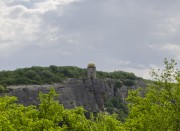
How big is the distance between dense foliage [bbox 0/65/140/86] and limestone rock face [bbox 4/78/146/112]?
7.21 metres

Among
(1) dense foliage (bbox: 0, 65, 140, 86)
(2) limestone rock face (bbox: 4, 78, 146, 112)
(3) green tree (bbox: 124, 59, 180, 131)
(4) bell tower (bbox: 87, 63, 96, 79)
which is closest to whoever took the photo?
(3) green tree (bbox: 124, 59, 180, 131)

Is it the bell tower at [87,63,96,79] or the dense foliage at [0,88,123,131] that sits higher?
the bell tower at [87,63,96,79]

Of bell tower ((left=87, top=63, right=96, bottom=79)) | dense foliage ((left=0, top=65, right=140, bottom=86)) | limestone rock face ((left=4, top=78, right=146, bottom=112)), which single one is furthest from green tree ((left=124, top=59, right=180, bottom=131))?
bell tower ((left=87, top=63, right=96, bottom=79))

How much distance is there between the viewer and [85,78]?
15675cm

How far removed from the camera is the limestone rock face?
13132 centimetres

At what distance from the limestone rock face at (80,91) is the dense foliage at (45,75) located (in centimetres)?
721

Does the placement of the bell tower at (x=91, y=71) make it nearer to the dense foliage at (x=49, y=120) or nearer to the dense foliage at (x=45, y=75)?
the dense foliage at (x=45, y=75)

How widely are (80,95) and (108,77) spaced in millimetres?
32667

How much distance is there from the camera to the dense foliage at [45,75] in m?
147

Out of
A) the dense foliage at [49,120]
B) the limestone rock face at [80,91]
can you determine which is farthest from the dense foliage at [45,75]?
the dense foliage at [49,120]

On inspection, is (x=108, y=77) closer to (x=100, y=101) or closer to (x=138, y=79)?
(x=138, y=79)

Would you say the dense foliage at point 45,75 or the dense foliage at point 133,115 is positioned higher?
the dense foliage at point 45,75

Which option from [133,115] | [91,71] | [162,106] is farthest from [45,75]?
[162,106]

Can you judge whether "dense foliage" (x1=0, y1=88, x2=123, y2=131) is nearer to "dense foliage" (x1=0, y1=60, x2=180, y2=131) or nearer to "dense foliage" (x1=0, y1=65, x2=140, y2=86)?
"dense foliage" (x1=0, y1=60, x2=180, y2=131)
